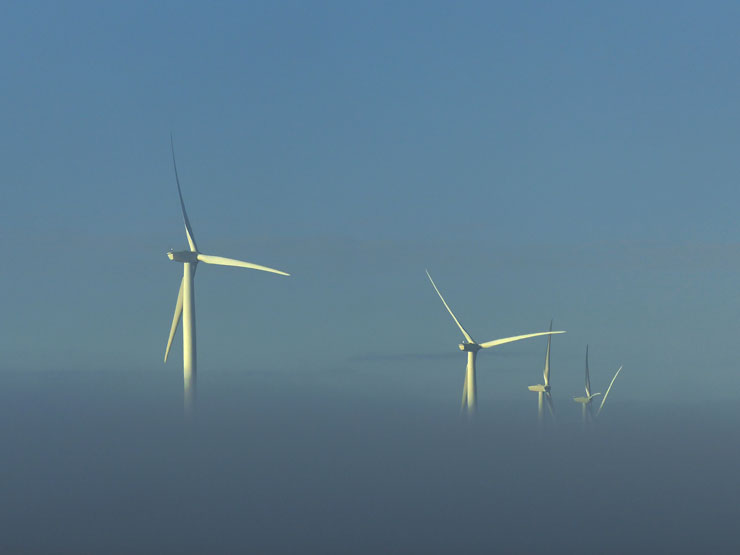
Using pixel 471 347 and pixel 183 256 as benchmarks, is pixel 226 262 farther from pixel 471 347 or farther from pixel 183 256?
pixel 471 347

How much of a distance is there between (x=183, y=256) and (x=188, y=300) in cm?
743

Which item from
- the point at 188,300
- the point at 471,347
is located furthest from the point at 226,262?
the point at 471,347

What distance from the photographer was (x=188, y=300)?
144000 millimetres

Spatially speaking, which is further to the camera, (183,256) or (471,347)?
(471,347)

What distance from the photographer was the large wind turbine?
14262cm

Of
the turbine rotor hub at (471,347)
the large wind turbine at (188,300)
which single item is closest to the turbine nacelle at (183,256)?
the large wind turbine at (188,300)

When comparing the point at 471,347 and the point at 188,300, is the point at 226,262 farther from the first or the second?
the point at 471,347

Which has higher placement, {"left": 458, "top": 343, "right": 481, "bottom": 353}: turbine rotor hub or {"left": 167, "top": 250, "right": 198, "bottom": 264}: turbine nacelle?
{"left": 167, "top": 250, "right": 198, "bottom": 264}: turbine nacelle

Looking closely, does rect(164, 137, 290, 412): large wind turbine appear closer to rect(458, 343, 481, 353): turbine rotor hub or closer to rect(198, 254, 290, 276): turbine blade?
rect(198, 254, 290, 276): turbine blade

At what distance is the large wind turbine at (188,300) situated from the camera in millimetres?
142625

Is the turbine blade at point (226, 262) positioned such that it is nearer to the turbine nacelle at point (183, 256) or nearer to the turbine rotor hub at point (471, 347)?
the turbine nacelle at point (183, 256)

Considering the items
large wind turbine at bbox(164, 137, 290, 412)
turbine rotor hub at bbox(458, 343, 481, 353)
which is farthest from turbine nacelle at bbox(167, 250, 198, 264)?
turbine rotor hub at bbox(458, 343, 481, 353)

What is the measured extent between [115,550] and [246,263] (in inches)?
3268

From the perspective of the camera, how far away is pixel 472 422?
18988 centimetres
